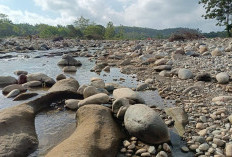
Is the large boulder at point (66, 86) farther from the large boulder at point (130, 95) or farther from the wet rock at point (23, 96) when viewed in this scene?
the large boulder at point (130, 95)

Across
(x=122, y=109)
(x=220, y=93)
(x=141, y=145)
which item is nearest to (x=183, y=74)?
(x=220, y=93)

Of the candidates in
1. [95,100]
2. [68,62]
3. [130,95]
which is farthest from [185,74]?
[68,62]

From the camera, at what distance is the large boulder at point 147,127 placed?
11.8ft

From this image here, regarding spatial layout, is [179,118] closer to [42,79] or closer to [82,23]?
[42,79]

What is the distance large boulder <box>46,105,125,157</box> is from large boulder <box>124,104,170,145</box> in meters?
0.30

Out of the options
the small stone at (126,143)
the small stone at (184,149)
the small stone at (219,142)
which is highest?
the small stone at (219,142)

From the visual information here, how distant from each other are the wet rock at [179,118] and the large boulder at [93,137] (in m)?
1.12

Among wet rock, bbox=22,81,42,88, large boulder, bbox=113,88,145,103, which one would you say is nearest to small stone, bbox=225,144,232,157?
large boulder, bbox=113,88,145,103

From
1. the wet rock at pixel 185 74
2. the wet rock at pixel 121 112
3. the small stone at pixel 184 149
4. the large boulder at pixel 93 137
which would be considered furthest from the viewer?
the wet rock at pixel 185 74

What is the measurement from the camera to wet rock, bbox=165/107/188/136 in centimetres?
409

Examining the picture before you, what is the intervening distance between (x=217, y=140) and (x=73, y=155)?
7.69 feet

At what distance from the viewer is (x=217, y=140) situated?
3494 mm

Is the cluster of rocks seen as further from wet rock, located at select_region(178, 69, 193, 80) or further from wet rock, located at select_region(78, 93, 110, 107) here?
wet rock, located at select_region(78, 93, 110, 107)

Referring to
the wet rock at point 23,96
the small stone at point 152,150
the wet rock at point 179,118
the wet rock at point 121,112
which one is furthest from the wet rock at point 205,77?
the wet rock at point 23,96
